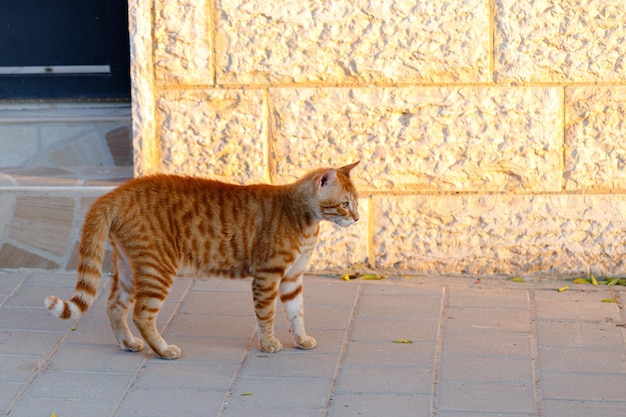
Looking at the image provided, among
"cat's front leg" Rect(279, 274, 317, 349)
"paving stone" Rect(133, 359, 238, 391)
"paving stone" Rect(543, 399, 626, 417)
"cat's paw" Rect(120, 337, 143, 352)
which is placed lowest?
"paving stone" Rect(543, 399, 626, 417)

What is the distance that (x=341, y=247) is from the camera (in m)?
6.16

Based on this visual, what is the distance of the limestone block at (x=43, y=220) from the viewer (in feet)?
19.8

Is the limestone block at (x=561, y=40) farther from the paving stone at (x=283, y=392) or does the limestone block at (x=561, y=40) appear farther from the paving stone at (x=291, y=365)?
the paving stone at (x=283, y=392)

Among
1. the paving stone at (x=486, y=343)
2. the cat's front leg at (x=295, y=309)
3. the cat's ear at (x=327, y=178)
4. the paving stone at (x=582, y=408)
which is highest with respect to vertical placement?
the cat's ear at (x=327, y=178)

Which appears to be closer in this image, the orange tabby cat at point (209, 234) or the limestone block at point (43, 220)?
the orange tabby cat at point (209, 234)

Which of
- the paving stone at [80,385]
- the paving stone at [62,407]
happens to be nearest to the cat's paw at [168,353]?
the paving stone at [80,385]

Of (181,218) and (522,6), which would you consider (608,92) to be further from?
(181,218)

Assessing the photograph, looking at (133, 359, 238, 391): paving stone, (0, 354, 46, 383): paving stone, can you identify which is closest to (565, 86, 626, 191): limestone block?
(133, 359, 238, 391): paving stone

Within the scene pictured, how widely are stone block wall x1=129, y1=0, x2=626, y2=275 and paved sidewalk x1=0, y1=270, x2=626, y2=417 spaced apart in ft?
1.11

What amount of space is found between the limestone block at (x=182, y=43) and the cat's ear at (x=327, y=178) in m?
1.59

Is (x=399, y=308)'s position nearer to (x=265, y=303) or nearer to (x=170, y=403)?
(x=265, y=303)

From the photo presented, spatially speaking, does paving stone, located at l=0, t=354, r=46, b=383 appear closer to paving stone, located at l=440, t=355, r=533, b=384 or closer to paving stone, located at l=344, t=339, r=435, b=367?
paving stone, located at l=344, t=339, r=435, b=367

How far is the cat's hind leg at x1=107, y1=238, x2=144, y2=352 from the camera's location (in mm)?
4883

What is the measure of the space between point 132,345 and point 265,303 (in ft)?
2.42
